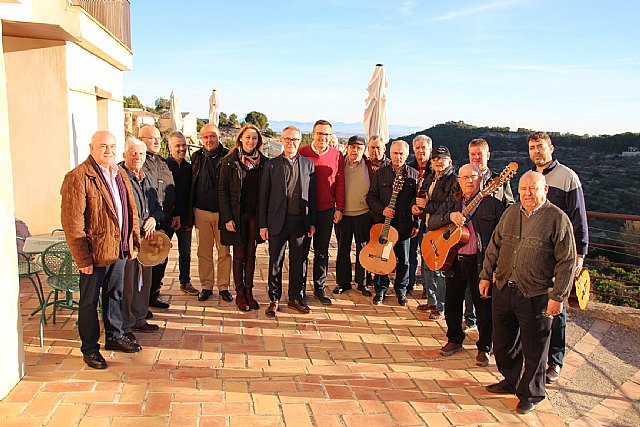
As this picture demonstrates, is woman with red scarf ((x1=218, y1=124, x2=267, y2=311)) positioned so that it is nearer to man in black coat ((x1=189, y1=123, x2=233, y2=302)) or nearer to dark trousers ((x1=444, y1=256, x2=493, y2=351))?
man in black coat ((x1=189, y1=123, x2=233, y2=302))

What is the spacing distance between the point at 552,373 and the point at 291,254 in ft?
9.16

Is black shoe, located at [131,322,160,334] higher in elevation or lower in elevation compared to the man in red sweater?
lower

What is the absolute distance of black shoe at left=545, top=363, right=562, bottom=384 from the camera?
4266 millimetres

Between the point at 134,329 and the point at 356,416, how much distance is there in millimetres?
2539

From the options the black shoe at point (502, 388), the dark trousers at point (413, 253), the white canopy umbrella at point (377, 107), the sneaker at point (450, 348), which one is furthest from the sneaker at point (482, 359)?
the white canopy umbrella at point (377, 107)

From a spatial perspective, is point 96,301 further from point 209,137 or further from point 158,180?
point 209,137

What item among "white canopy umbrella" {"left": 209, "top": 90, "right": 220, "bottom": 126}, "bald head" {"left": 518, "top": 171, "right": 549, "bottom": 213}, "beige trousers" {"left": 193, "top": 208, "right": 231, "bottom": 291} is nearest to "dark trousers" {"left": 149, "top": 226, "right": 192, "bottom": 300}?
"beige trousers" {"left": 193, "top": 208, "right": 231, "bottom": 291}

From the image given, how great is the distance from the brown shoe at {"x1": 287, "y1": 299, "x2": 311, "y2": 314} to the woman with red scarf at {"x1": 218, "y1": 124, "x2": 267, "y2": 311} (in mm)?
497

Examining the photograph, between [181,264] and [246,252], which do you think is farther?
[181,264]

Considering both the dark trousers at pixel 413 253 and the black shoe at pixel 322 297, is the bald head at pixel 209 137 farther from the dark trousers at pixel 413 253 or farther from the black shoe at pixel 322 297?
the dark trousers at pixel 413 253

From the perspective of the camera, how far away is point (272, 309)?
221 inches

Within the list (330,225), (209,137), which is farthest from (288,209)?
(209,137)

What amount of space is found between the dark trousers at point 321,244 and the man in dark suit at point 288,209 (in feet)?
0.51

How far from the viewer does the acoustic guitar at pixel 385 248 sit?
5680mm
